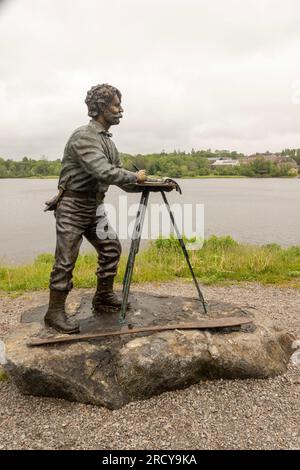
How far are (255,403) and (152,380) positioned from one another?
107 centimetres

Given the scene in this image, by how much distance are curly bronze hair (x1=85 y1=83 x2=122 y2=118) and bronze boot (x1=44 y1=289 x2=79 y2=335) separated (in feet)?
6.70

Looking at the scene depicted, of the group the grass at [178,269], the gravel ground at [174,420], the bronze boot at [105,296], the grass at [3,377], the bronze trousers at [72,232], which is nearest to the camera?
the gravel ground at [174,420]

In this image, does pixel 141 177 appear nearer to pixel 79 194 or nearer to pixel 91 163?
pixel 91 163

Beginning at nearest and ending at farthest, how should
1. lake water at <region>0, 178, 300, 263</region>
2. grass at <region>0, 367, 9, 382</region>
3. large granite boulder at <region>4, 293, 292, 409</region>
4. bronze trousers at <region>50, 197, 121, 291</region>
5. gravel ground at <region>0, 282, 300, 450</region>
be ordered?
gravel ground at <region>0, 282, 300, 450</region> < large granite boulder at <region>4, 293, 292, 409</region> < bronze trousers at <region>50, 197, 121, 291</region> < grass at <region>0, 367, 9, 382</region> < lake water at <region>0, 178, 300, 263</region>

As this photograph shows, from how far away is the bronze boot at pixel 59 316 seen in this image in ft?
14.4

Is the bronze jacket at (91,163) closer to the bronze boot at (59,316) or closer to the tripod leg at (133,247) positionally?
the tripod leg at (133,247)

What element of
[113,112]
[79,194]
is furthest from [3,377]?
[113,112]

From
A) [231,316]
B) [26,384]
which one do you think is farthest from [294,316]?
[26,384]

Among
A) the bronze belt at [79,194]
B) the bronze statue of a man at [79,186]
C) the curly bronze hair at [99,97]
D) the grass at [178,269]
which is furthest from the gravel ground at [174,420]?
the grass at [178,269]

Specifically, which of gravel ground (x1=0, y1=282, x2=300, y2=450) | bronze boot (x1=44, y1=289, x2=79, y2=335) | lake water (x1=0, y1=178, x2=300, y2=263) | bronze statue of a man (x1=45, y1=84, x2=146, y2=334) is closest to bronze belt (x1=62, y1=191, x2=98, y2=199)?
bronze statue of a man (x1=45, y1=84, x2=146, y2=334)

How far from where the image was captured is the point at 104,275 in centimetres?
489

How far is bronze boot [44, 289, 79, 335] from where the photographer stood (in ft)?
14.4

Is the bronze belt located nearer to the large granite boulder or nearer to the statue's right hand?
the statue's right hand

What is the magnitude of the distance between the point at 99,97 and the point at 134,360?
2.79 m
